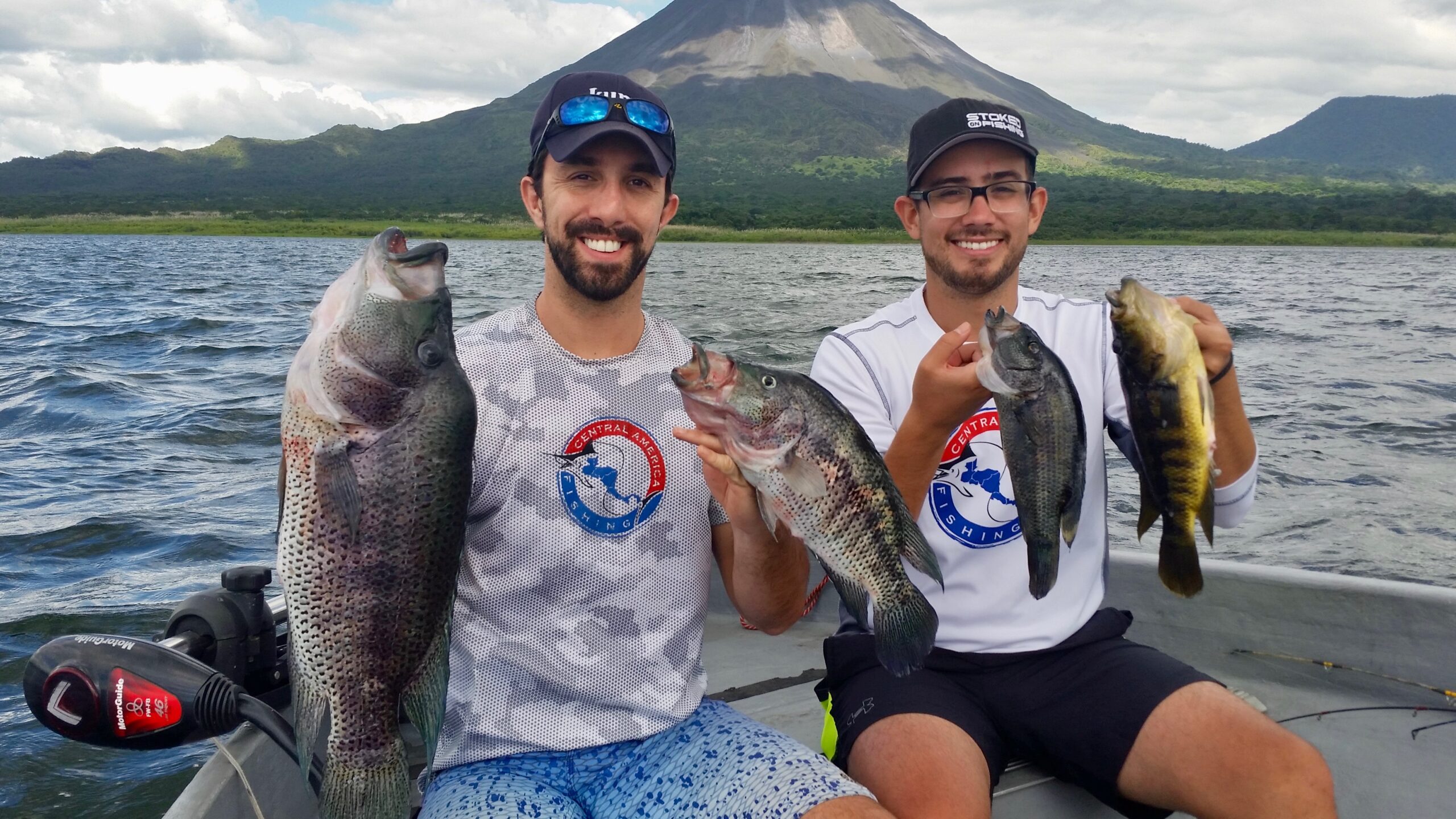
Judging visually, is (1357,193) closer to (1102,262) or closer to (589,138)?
(1102,262)

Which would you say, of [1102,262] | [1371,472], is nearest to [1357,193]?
[1102,262]

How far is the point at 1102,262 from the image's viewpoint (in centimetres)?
6191

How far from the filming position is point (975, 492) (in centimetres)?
379

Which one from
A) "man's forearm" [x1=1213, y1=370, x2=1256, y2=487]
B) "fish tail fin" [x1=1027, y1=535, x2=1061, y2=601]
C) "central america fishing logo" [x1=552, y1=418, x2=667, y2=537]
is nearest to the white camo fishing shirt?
"central america fishing logo" [x1=552, y1=418, x2=667, y2=537]

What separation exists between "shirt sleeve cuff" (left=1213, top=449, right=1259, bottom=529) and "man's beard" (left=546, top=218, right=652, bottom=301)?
2071 mm

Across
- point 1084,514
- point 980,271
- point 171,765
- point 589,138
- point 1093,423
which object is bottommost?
point 171,765

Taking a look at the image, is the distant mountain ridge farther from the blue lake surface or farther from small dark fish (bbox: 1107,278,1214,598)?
small dark fish (bbox: 1107,278,1214,598)

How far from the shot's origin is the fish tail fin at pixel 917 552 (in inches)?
123

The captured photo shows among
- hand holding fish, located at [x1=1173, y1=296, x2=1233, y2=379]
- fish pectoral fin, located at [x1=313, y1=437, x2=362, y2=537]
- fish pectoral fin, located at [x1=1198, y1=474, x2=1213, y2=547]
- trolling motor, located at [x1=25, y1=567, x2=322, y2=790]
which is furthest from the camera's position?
fish pectoral fin, located at [x1=1198, y1=474, x2=1213, y2=547]

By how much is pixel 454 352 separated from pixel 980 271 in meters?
2.05

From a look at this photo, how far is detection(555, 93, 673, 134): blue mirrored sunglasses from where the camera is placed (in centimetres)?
336

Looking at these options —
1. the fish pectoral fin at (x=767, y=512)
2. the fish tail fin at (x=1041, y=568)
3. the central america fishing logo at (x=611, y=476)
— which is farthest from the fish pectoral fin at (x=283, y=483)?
the fish tail fin at (x=1041, y=568)

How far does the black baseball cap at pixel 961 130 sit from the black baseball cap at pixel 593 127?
3.04ft

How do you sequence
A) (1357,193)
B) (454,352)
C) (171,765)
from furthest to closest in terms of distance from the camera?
1. (1357,193)
2. (171,765)
3. (454,352)
